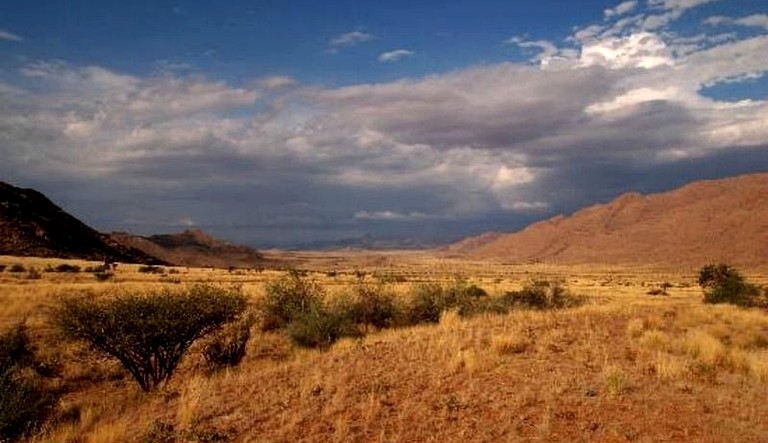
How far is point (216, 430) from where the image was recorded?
10547 mm

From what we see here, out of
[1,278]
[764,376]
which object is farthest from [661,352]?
[1,278]

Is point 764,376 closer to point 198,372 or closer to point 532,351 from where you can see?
point 532,351

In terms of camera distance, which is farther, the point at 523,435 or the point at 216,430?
the point at 216,430

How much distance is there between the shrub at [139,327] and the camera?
1856 centimetres

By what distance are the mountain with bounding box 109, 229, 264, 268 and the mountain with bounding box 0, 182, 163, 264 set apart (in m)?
29.5

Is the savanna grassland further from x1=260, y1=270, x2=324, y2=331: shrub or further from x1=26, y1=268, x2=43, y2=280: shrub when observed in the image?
x1=26, y1=268, x2=43, y2=280: shrub

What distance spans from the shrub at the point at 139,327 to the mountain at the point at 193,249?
4858 inches

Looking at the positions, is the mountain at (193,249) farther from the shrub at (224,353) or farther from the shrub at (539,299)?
the shrub at (224,353)

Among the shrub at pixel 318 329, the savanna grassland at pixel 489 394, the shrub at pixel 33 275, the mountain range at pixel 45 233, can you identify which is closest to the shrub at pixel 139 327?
the savanna grassland at pixel 489 394

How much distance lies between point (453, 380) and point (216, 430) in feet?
15.1

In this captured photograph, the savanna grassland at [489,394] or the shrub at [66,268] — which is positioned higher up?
the shrub at [66,268]

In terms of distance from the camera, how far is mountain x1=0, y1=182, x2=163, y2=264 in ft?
283

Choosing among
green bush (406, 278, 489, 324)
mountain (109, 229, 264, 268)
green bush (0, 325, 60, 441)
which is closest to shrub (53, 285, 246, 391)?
green bush (0, 325, 60, 441)

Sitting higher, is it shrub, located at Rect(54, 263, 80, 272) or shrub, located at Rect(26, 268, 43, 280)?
shrub, located at Rect(54, 263, 80, 272)
